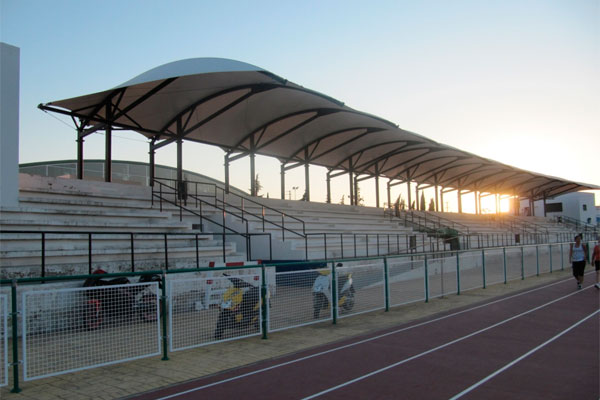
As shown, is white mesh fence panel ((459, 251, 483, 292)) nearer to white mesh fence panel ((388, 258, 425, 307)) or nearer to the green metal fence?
the green metal fence

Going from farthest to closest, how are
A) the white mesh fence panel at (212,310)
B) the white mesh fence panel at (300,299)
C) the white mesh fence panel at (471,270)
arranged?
the white mesh fence panel at (471,270) → the white mesh fence panel at (300,299) → the white mesh fence panel at (212,310)

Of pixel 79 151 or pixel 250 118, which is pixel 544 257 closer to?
pixel 250 118

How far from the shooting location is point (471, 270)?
653 inches

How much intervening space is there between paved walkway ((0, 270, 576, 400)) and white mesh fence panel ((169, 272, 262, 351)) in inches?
8.4

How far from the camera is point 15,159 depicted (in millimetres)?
12469

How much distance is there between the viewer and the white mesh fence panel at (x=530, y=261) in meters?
20.8

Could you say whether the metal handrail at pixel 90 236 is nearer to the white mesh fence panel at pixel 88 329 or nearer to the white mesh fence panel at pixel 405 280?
the white mesh fence panel at pixel 88 329

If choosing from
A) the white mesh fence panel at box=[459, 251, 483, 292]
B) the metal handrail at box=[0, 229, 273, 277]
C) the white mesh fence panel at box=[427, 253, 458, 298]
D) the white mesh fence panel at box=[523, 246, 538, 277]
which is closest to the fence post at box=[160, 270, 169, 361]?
the metal handrail at box=[0, 229, 273, 277]

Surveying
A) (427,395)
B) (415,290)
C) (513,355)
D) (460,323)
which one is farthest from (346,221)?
(427,395)

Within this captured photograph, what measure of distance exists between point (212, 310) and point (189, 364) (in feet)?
5.09

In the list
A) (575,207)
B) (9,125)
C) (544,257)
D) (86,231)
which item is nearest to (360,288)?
(86,231)

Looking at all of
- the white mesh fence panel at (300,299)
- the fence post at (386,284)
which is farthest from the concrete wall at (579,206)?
the white mesh fence panel at (300,299)

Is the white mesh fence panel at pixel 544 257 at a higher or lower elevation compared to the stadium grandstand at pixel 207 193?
lower

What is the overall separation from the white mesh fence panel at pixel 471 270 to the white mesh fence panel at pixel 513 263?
2.62m
